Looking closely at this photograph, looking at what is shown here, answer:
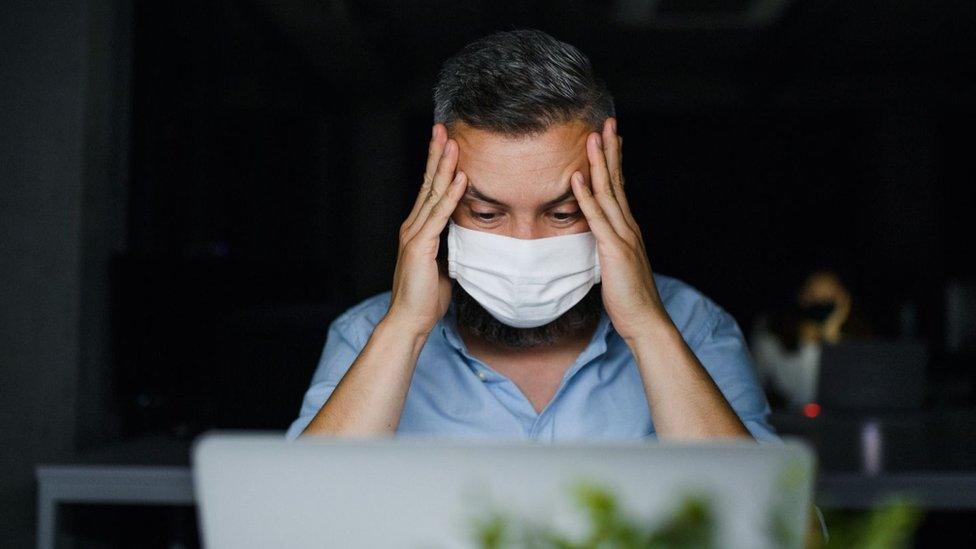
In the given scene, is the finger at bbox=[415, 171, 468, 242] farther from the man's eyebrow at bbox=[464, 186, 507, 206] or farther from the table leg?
the table leg

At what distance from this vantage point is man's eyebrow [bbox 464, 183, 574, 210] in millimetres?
1494

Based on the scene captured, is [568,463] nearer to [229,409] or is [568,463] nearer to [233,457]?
[233,457]

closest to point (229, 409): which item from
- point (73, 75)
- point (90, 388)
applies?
point (90, 388)

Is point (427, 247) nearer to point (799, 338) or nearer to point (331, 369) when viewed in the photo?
point (331, 369)

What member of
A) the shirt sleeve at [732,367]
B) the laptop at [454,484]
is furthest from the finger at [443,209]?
the laptop at [454,484]

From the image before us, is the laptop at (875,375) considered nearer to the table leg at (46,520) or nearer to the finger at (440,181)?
the finger at (440,181)

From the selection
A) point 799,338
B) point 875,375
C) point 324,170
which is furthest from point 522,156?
point 324,170

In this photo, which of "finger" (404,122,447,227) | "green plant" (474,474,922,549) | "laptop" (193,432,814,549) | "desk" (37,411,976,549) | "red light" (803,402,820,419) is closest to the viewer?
"green plant" (474,474,922,549)

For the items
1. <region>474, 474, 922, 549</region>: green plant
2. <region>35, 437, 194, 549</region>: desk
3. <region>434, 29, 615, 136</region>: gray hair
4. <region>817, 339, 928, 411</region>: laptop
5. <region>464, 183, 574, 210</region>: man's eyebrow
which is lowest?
<region>35, 437, 194, 549</region>: desk

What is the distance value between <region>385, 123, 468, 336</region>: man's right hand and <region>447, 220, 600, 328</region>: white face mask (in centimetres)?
5

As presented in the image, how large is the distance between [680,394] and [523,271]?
0.30 metres

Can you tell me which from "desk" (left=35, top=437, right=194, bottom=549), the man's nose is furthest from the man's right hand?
"desk" (left=35, top=437, right=194, bottom=549)

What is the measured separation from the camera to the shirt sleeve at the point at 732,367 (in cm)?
157

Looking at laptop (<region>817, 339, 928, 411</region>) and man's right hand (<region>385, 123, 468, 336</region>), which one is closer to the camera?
man's right hand (<region>385, 123, 468, 336</region>)
